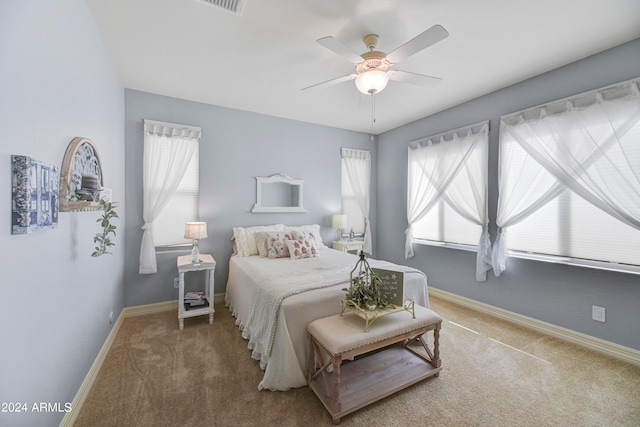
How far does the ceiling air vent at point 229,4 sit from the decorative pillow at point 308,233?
237 cm

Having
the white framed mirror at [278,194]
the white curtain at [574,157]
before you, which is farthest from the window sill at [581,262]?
the white framed mirror at [278,194]

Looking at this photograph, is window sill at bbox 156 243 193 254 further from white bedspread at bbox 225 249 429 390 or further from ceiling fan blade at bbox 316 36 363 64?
ceiling fan blade at bbox 316 36 363 64

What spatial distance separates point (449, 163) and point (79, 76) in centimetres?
392

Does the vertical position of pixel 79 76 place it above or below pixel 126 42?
below

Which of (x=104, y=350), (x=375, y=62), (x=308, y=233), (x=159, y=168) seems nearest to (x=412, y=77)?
(x=375, y=62)

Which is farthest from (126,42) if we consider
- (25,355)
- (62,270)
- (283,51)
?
(25,355)

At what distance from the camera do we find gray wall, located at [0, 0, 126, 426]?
3.24ft

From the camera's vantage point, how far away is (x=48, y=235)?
131 cm

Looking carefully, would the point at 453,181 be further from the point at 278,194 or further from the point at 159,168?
the point at 159,168

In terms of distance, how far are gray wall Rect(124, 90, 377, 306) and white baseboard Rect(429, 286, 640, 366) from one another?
2356mm

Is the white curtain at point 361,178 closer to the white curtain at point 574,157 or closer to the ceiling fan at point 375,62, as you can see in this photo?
the white curtain at point 574,157

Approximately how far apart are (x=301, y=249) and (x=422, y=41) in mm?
2377

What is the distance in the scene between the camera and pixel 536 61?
2.51 meters

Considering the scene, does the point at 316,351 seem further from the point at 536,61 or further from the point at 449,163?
the point at 536,61
